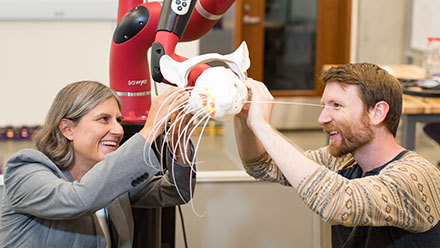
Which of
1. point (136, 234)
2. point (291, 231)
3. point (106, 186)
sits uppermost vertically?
point (106, 186)

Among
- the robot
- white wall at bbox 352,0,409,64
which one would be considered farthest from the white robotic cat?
white wall at bbox 352,0,409,64

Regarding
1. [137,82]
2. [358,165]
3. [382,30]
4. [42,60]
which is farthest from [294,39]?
[358,165]

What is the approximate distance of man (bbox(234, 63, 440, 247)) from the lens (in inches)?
54.7

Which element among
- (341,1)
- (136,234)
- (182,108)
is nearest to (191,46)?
(136,234)

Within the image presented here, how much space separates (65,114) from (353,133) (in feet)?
2.46

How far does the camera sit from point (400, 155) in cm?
160

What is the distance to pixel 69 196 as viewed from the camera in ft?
4.76

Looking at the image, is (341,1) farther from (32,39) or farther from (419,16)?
(32,39)

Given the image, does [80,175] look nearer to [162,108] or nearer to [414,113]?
[162,108]

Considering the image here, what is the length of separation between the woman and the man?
219 mm

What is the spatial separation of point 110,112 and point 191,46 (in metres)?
1.32

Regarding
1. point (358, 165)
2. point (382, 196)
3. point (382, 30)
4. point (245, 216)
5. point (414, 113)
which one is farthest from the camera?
point (382, 30)

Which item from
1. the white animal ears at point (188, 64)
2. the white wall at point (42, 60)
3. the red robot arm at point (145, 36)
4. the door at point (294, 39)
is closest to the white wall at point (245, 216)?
the red robot arm at point (145, 36)

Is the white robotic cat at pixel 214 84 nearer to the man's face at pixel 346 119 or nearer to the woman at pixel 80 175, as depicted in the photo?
the woman at pixel 80 175
